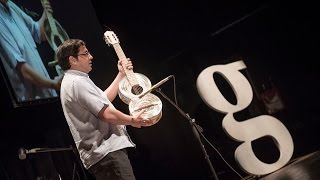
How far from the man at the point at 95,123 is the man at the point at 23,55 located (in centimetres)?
100

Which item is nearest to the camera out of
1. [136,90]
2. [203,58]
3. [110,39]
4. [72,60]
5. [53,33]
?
[72,60]

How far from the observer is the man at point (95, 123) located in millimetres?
2031

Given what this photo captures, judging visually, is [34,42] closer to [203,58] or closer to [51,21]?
[51,21]

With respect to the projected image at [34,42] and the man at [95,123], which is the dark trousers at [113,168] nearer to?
the man at [95,123]

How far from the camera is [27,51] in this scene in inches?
126

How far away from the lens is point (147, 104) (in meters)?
2.21

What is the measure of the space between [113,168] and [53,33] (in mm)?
1793

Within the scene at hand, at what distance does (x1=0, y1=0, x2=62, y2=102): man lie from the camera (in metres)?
3.04

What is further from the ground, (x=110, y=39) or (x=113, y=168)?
(x=110, y=39)

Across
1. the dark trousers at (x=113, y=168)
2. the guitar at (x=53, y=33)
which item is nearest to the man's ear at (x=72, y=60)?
the dark trousers at (x=113, y=168)

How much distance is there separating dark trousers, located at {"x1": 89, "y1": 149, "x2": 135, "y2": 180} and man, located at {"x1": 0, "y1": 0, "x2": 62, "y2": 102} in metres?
1.21

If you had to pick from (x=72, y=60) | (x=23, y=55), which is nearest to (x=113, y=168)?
(x=72, y=60)

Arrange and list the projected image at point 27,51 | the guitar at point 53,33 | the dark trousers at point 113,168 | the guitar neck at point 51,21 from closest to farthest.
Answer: the dark trousers at point 113,168
the projected image at point 27,51
the guitar at point 53,33
the guitar neck at point 51,21

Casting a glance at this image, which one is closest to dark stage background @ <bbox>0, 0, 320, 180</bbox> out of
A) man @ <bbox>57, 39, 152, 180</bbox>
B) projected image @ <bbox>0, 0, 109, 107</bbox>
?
projected image @ <bbox>0, 0, 109, 107</bbox>
